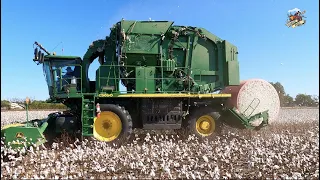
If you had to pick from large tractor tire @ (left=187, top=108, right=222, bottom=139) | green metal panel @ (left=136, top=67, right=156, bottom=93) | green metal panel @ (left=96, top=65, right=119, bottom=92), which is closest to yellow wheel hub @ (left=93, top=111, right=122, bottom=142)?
green metal panel @ (left=96, top=65, right=119, bottom=92)

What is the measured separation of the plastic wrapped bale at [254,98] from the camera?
12.0 meters

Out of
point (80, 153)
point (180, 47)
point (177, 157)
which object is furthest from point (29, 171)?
point (180, 47)

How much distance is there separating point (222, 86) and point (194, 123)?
1.84 meters

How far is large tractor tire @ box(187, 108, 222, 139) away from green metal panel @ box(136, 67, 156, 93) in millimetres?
1675

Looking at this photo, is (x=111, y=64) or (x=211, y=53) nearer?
(x=111, y=64)

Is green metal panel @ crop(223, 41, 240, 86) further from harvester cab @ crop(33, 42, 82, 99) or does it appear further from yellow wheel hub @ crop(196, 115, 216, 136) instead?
harvester cab @ crop(33, 42, 82, 99)

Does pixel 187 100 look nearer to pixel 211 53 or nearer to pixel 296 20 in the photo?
pixel 211 53

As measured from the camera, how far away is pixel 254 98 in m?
12.2

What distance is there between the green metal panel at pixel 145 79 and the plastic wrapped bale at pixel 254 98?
115 inches

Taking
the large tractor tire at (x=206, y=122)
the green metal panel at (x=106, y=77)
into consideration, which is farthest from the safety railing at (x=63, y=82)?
the large tractor tire at (x=206, y=122)

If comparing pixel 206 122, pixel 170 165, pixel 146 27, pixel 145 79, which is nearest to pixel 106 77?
pixel 145 79

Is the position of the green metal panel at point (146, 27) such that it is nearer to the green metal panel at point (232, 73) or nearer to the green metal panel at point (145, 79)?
the green metal panel at point (145, 79)

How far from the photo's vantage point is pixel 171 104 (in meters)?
10.6

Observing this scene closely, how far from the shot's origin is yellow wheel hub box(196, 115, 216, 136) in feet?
36.0
